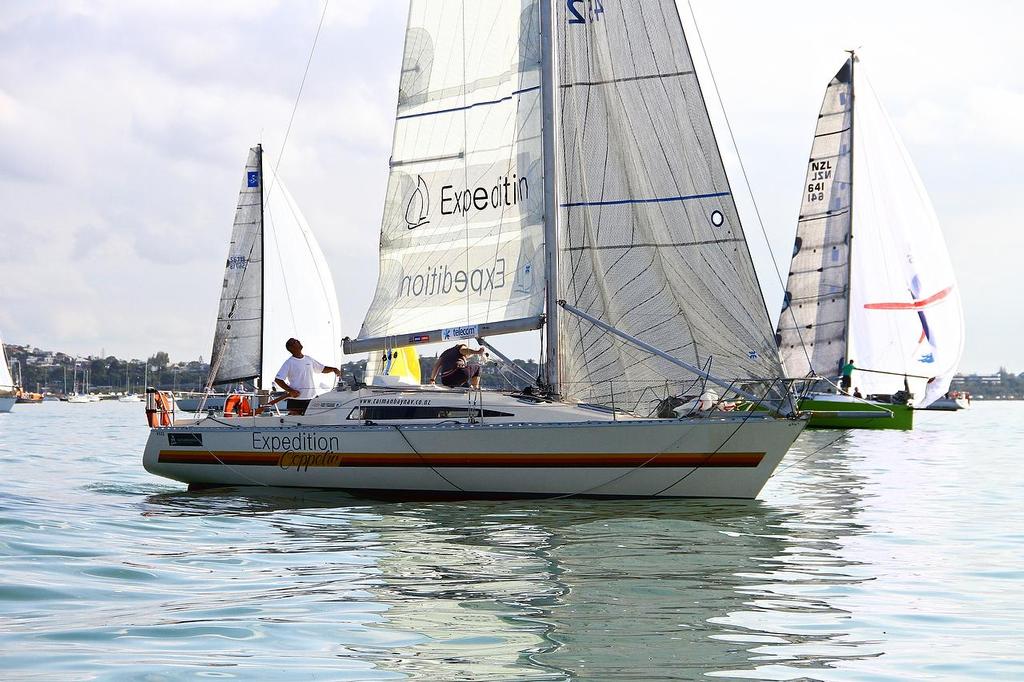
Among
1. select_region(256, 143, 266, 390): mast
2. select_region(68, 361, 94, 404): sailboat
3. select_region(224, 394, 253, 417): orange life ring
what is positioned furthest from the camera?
select_region(68, 361, 94, 404): sailboat

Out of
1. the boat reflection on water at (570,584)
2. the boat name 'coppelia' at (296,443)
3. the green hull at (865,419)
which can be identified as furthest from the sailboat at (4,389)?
the boat reflection on water at (570,584)

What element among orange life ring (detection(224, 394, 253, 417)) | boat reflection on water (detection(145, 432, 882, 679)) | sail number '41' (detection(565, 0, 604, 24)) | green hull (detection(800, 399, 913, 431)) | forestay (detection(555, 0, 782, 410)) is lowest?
boat reflection on water (detection(145, 432, 882, 679))

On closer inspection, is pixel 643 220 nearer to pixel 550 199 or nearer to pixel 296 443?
pixel 550 199

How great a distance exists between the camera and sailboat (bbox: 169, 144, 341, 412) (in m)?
29.7

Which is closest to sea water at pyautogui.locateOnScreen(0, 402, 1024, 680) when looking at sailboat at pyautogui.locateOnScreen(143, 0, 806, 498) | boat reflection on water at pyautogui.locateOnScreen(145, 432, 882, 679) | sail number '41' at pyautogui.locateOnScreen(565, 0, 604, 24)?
boat reflection on water at pyautogui.locateOnScreen(145, 432, 882, 679)

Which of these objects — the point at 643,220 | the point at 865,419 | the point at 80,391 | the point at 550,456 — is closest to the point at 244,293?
the point at 643,220

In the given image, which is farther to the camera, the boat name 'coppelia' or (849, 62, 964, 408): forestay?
(849, 62, 964, 408): forestay

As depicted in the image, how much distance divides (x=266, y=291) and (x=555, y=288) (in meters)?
17.0

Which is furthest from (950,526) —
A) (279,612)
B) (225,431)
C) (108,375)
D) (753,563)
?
(108,375)

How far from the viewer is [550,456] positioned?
13.7 meters

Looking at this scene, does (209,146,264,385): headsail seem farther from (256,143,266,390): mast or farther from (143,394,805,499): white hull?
(143,394,805,499): white hull

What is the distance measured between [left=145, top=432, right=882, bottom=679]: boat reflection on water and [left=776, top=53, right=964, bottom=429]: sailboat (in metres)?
26.7

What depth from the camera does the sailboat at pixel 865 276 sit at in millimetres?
39188

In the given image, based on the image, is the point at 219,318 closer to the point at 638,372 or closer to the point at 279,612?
the point at 638,372
